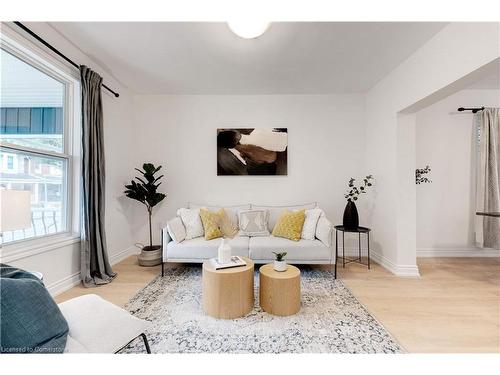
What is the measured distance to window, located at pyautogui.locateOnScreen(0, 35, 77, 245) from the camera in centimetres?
194

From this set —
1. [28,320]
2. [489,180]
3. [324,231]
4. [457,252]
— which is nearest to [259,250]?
[324,231]

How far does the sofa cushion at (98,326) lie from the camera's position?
3.35 feet

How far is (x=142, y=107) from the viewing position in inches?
145

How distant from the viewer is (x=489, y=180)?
3285mm

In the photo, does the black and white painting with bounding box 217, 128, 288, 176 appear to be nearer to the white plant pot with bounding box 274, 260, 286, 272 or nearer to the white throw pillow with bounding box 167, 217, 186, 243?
the white throw pillow with bounding box 167, 217, 186, 243

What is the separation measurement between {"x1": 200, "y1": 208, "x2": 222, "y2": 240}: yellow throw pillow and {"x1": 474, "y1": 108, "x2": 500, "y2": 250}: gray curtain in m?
3.70

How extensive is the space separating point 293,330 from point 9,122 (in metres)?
2.93

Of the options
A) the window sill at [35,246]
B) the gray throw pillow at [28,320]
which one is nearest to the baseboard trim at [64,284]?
the window sill at [35,246]

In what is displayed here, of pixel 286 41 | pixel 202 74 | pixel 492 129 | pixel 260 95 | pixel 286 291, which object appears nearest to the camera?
pixel 286 291

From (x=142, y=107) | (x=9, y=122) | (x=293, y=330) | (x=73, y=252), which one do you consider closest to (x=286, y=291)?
(x=293, y=330)

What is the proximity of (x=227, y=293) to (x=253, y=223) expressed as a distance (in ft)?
4.37

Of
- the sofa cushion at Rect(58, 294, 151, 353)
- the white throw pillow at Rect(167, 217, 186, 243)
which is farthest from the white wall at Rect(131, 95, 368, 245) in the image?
the sofa cushion at Rect(58, 294, 151, 353)

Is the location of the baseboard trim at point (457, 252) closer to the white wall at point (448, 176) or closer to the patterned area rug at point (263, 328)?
the white wall at point (448, 176)
